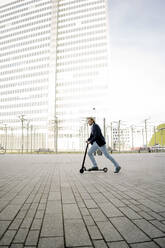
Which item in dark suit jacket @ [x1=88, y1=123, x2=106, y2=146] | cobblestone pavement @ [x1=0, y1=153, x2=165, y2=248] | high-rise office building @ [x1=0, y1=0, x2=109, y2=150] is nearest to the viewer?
cobblestone pavement @ [x1=0, y1=153, x2=165, y2=248]

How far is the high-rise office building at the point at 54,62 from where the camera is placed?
2867 inches

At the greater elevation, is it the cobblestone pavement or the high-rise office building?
the high-rise office building

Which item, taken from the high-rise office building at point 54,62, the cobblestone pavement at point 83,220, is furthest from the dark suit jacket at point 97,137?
the high-rise office building at point 54,62

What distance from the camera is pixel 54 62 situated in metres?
74.5

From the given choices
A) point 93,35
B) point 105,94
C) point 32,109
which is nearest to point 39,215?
point 105,94

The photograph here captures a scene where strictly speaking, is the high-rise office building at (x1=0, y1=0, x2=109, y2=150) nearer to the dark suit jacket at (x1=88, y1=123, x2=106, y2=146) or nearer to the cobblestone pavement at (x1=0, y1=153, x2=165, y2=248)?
Answer: the dark suit jacket at (x1=88, y1=123, x2=106, y2=146)

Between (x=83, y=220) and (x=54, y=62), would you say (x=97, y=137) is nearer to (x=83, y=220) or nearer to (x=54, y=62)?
(x=83, y=220)

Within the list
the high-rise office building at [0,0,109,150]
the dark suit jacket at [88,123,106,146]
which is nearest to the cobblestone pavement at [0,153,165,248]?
the dark suit jacket at [88,123,106,146]

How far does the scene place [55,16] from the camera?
8550 cm

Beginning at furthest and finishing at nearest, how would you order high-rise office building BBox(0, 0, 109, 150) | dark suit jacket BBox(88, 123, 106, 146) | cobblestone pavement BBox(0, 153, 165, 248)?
high-rise office building BBox(0, 0, 109, 150), dark suit jacket BBox(88, 123, 106, 146), cobblestone pavement BBox(0, 153, 165, 248)

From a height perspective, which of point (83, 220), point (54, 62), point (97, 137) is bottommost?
point (83, 220)

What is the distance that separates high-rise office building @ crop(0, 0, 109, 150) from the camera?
72.8 m

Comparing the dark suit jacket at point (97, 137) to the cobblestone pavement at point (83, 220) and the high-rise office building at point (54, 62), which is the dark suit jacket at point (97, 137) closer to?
the cobblestone pavement at point (83, 220)

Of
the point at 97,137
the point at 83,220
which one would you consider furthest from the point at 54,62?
the point at 83,220
